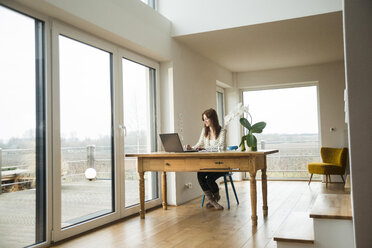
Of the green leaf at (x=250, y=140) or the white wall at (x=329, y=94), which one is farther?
the white wall at (x=329, y=94)

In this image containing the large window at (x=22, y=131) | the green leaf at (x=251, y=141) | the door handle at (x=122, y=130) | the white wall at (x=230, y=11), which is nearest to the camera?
the large window at (x=22, y=131)

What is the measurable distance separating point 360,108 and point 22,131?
2369mm

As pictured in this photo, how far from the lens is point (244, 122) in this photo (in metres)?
4.01

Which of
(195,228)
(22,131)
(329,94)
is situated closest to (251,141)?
(195,228)

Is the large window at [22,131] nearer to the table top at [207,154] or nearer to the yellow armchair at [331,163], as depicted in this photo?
the table top at [207,154]

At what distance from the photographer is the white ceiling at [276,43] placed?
15.3ft

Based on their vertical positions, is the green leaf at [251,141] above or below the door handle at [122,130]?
below

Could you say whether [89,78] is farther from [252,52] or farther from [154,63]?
[252,52]

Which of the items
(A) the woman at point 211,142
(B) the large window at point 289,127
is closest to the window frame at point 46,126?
(A) the woman at point 211,142

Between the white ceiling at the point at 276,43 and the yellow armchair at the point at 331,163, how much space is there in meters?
1.65

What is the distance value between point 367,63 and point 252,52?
13.2 ft

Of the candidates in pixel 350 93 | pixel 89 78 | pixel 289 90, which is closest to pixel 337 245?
pixel 350 93

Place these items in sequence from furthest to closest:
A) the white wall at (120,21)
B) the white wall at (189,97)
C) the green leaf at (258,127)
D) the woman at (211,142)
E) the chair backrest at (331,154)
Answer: the chair backrest at (331,154), the white wall at (189,97), the woman at (211,142), the green leaf at (258,127), the white wall at (120,21)

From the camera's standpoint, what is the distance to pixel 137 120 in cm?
451
